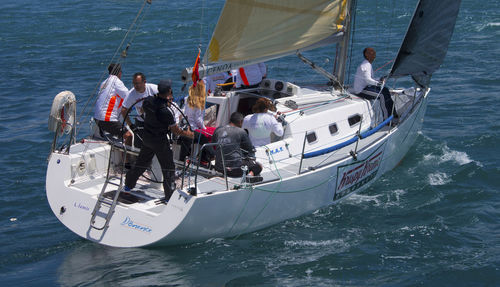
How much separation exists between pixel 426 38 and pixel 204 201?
17.9ft

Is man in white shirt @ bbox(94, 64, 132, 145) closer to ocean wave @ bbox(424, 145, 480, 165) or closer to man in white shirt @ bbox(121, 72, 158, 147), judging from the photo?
man in white shirt @ bbox(121, 72, 158, 147)

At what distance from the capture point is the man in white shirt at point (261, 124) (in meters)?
9.95

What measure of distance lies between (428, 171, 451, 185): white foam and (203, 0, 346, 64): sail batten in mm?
3253

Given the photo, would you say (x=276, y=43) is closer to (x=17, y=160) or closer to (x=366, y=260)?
(x=366, y=260)

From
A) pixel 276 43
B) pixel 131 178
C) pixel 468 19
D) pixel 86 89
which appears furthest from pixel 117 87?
pixel 468 19

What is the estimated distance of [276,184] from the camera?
932 centimetres

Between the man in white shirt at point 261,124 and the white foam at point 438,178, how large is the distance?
356cm

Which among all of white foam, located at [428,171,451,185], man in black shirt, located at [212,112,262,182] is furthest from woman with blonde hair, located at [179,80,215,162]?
white foam, located at [428,171,451,185]

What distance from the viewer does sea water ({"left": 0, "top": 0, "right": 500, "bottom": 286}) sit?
869 cm

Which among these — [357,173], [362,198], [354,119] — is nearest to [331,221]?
[357,173]

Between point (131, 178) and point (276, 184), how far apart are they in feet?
6.81

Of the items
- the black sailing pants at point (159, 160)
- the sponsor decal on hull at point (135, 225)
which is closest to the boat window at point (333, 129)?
the black sailing pants at point (159, 160)

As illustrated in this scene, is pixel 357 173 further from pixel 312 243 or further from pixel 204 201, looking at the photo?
pixel 204 201

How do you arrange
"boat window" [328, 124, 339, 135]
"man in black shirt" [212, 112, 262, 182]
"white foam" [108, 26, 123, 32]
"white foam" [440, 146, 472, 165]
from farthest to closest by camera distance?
"white foam" [108, 26, 123, 32] < "white foam" [440, 146, 472, 165] < "boat window" [328, 124, 339, 135] < "man in black shirt" [212, 112, 262, 182]
